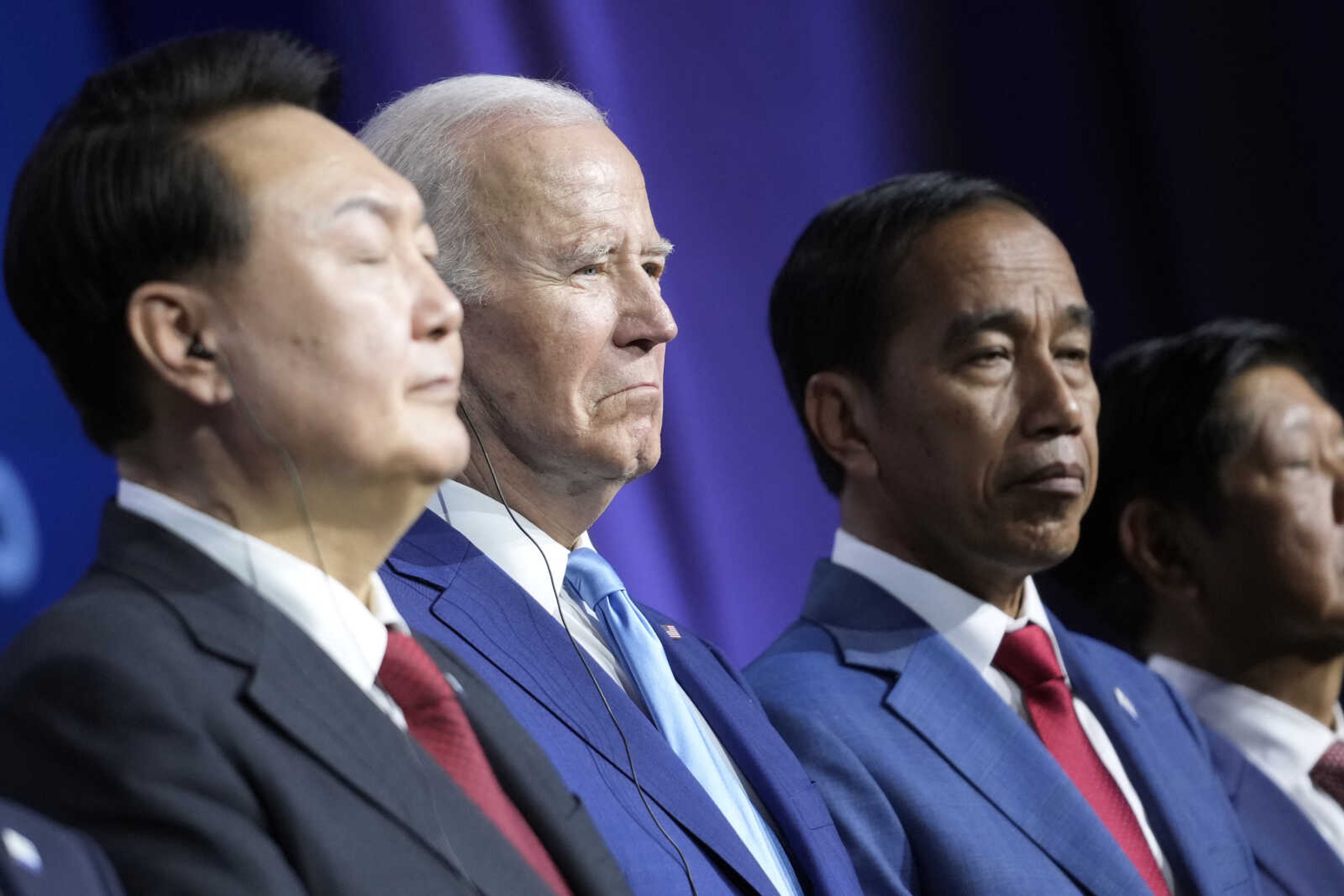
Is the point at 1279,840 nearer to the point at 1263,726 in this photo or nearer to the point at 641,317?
the point at 1263,726

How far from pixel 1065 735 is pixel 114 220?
57.0 inches

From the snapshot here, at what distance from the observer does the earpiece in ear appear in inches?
48.8

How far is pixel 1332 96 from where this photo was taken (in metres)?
3.53

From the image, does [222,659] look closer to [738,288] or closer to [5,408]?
[5,408]

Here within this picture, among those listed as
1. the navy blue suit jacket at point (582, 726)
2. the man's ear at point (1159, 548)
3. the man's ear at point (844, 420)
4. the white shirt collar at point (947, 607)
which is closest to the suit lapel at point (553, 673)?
the navy blue suit jacket at point (582, 726)

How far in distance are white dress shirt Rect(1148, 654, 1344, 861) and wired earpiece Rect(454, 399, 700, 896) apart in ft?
4.06

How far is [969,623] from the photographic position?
87.3 inches

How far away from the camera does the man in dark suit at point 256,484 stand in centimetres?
111

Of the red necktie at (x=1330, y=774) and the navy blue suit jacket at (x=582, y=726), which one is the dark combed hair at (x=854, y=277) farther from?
the red necktie at (x=1330, y=774)

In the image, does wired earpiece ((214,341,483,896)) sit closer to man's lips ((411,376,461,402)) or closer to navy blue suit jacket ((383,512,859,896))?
man's lips ((411,376,461,402))

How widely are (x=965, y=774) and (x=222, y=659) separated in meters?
1.13

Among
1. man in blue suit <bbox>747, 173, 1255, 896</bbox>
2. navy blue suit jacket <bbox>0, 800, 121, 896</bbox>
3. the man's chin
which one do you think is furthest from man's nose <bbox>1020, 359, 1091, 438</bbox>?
navy blue suit jacket <bbox>0, 800, 121, 896</bbox>

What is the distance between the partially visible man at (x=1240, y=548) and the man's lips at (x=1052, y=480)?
1.80 feet

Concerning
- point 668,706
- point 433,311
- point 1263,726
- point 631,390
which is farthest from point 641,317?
point 1263,726
